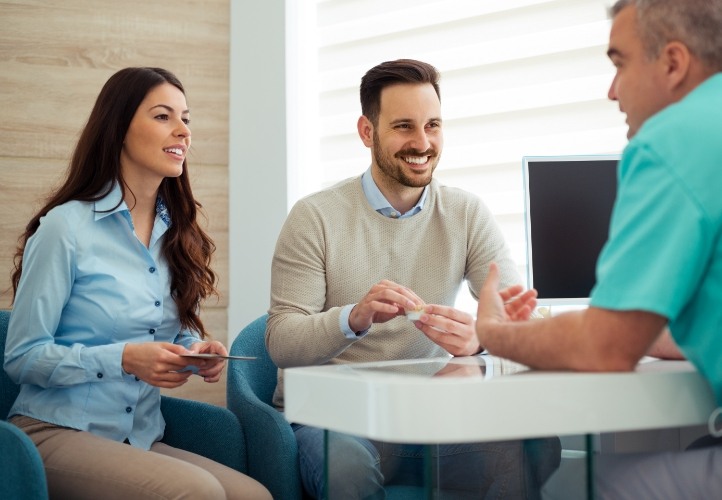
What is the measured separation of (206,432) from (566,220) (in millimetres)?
1200

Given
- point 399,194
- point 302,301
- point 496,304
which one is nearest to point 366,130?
point 399,194

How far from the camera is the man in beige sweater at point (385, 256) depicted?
224cm

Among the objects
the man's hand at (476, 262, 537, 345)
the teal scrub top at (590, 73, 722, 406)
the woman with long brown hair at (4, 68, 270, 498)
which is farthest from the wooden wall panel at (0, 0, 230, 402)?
the teal scrub top at (590, 73, 722, 406)

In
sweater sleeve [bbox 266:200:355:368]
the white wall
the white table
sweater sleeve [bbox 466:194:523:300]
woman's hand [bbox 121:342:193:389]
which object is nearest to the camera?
the white table

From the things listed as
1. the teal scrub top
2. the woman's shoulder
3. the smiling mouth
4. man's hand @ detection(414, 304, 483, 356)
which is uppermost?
the smiling mouth

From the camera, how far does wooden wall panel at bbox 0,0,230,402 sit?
3.36 metres

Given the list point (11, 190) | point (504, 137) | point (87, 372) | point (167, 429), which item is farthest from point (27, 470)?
point (504, 137)

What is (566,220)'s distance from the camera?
2684 millimetres

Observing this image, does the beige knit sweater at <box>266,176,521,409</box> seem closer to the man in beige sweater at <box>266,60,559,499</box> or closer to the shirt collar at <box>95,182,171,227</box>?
the man in beige sweater at <box>266,60,559,499</box>

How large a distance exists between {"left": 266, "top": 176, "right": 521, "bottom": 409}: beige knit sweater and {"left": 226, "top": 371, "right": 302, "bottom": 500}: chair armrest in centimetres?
18

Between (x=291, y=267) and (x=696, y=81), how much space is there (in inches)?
55.6

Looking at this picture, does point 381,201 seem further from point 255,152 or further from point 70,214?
point 255,152

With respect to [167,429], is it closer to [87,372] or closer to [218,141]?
[87,372]

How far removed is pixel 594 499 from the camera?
4.05 ft
